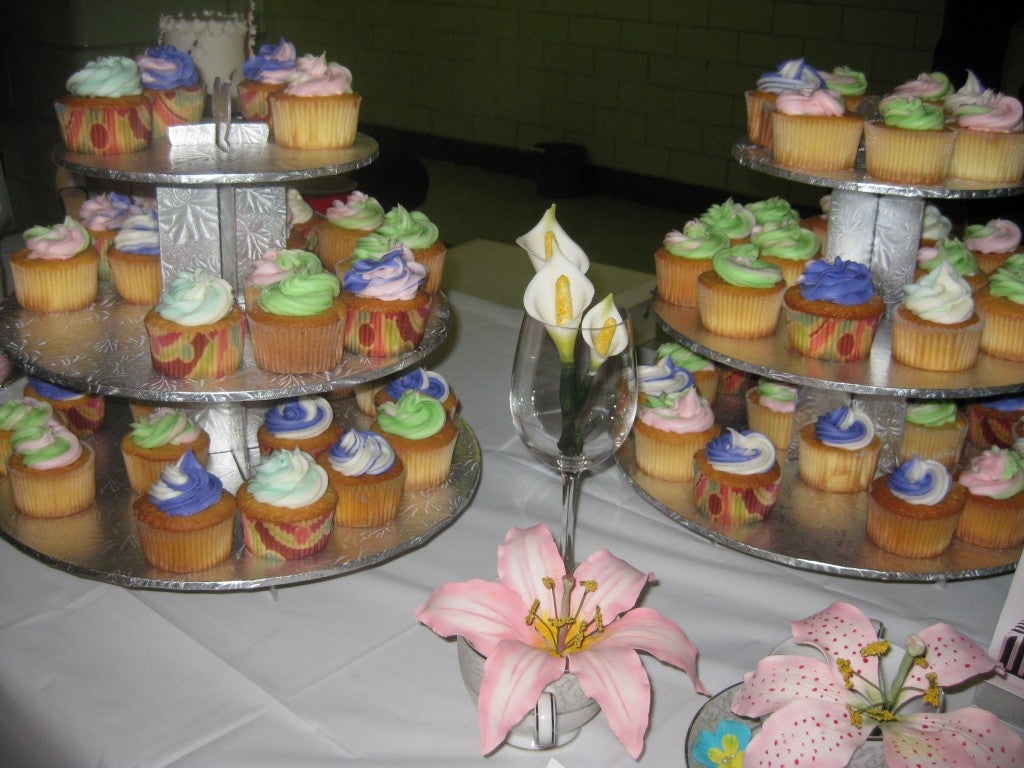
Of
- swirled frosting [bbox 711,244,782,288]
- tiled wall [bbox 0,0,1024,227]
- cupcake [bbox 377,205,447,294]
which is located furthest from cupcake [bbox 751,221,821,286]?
tiled wall [bbox 0,0,1024,227]

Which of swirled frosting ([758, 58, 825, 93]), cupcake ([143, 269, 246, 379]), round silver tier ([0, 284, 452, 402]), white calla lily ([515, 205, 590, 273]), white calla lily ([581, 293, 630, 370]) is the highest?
swirled frosting ([758, 58, 825, 93])

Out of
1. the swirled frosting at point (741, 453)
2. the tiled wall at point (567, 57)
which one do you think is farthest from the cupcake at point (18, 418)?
the tiled wall at point (567, 57)

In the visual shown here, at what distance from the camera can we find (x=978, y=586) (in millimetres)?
1707

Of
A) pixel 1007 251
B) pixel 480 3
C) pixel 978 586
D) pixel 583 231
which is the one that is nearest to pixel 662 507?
pixel 978 586

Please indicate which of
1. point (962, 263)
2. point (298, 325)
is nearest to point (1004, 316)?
point (962, 263)

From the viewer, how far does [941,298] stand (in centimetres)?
174

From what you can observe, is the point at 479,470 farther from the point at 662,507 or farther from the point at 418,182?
the point at 418,182

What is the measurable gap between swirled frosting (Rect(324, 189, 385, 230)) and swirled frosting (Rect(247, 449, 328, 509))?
717 millimetres

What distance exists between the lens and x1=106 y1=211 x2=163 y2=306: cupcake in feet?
6.23

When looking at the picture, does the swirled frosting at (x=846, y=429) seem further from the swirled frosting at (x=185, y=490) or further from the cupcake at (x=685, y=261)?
the swirled frosting at (x=185, y=490)

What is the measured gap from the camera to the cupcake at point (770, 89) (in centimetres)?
205

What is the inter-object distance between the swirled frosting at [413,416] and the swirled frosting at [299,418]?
10 cm

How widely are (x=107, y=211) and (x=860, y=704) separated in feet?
5.79

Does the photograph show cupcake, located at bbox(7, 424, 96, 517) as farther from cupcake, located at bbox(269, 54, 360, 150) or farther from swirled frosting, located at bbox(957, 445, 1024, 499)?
swirled frosting, located at bbox(957, 445, 1024, 499)
